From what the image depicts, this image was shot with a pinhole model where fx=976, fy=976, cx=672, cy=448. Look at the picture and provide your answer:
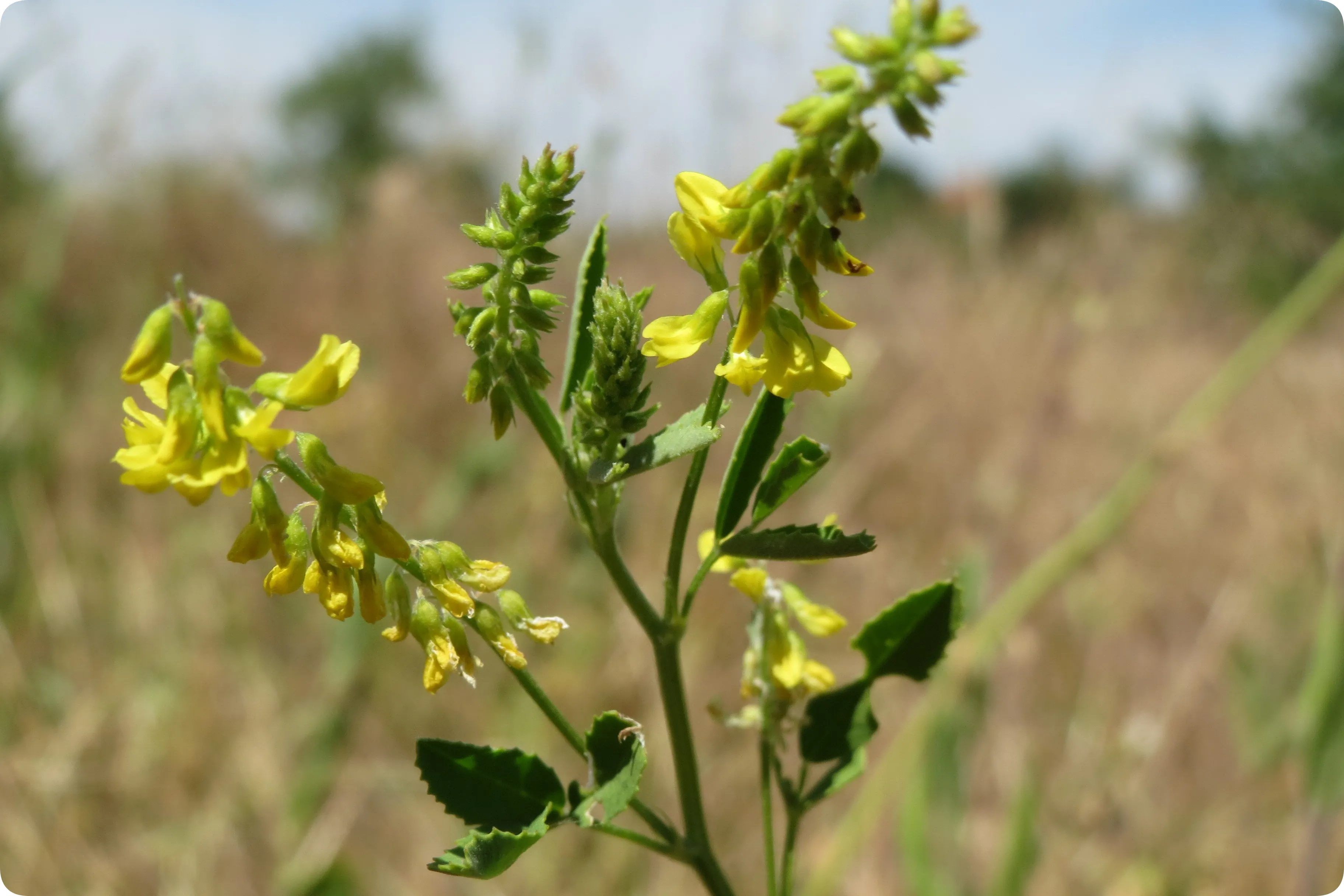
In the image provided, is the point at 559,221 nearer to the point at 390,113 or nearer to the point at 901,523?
the point at 901,523

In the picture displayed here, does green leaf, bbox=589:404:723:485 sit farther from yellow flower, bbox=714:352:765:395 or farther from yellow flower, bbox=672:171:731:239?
yellow flower, bbox=672:171:731:239

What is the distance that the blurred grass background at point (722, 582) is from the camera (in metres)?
2.76

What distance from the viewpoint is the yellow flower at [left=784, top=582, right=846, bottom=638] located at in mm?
906

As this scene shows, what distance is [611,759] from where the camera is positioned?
2.48ft

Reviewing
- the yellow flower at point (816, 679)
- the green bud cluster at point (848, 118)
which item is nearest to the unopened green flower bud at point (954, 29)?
the green bud cluster at point (848, 118)

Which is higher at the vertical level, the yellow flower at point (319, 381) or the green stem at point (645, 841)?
the yellow flower at point (319, 381)

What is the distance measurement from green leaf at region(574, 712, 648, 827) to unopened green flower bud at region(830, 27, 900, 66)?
470mm

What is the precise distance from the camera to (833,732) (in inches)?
35.9

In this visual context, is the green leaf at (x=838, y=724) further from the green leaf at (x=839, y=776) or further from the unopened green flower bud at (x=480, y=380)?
the unopened green flower bud at (x=480, y=380)

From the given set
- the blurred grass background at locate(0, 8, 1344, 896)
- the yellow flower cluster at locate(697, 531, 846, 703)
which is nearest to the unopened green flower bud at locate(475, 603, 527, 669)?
the yellow flower cluster at locate(697, 531, 846, 703)

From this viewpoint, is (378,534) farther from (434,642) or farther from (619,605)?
(619,605)

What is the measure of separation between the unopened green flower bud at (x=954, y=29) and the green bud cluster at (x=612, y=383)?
0.77ft

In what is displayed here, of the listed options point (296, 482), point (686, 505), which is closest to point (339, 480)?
point (296, 482)

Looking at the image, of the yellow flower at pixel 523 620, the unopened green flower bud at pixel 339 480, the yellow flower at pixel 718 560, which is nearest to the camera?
the unopened green flower bud at pixel 339 480
